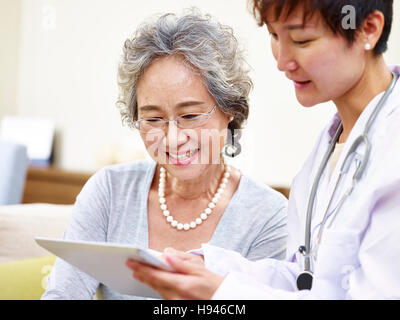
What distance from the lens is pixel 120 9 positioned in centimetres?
496

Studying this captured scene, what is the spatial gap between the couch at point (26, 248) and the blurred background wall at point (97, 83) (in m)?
2.14

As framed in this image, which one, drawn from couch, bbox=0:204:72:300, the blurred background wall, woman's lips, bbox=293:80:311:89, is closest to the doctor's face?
woman's lips, bbox=293:80:311:89

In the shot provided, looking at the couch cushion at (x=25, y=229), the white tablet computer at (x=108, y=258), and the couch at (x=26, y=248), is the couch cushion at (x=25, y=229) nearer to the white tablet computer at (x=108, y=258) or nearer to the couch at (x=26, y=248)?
the couch at (x=26, y=248)

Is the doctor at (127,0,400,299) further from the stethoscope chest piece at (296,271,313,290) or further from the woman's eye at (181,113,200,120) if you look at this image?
the woman's eye at (181,113,200,120)

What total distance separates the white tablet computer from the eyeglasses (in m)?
0.50

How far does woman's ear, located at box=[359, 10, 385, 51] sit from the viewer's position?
1.09m

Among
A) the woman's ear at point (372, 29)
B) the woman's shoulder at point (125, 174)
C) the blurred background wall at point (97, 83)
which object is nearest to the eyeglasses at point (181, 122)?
the woman's shoulder at point (125, 174)

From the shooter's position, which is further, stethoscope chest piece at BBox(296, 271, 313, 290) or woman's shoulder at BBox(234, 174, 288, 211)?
woman's shoulder at BBox(234, 174, 288, 211)

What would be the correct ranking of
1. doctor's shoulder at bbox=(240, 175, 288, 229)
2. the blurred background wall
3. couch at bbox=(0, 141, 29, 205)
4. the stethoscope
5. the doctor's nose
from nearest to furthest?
the stethoscope, the doctor's nose, doctor's shoulder at bbox=(240, 175, 288, 229), couch at bbox=(0, 141, 29, 205), the blurred background wall

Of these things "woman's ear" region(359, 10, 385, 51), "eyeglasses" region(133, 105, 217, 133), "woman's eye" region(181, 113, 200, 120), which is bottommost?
"eyeglasses" region(133, 105, 217, 133)

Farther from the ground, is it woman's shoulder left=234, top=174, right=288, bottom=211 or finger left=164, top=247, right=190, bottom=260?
woman's shoulder left=234, top=174, right=288, bottom=211

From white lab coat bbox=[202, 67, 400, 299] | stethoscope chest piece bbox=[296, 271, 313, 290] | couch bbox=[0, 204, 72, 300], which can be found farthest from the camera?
couch bbox=[0, 204, 72, 300]

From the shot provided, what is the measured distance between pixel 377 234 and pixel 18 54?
17.4 ft

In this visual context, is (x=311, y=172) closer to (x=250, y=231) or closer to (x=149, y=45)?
(x=250, y=231)
